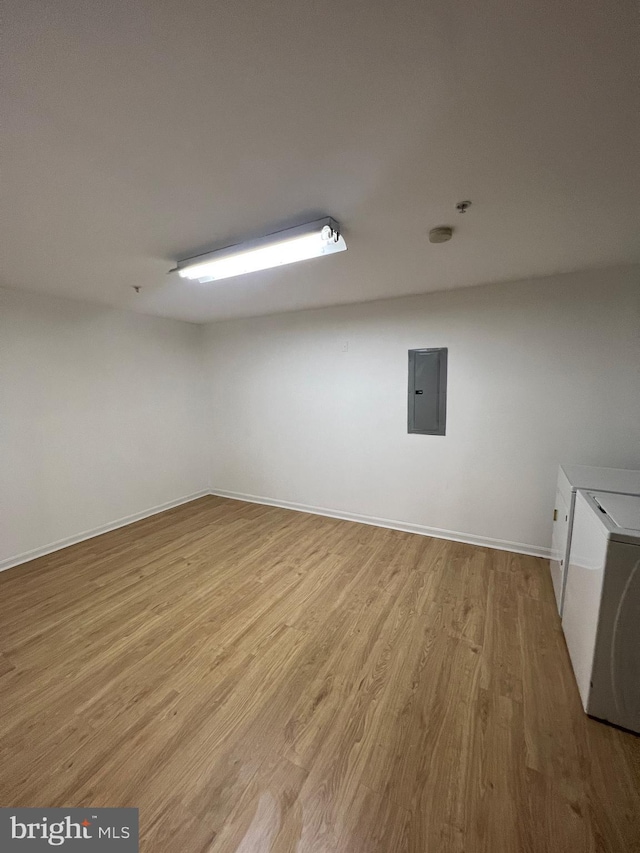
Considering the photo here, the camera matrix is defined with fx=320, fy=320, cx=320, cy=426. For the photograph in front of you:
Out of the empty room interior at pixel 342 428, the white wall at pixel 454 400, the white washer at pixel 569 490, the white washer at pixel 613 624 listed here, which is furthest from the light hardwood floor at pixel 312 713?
the white wall at pixel 454 400

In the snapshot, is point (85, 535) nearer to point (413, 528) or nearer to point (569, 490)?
point (413, 528)

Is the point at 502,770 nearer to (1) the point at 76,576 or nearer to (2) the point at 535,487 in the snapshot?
(2) the point at 535,487

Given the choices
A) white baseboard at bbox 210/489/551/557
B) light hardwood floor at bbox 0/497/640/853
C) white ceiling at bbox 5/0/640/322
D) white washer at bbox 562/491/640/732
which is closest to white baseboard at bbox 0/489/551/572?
A: white baseboard at bbox 210/489/551/557

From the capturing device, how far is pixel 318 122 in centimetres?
106

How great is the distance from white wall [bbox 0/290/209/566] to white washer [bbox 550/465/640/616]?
13.6ft

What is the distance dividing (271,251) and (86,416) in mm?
2750

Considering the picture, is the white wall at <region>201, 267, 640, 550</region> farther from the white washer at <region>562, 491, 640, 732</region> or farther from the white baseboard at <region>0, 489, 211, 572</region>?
the white washer at <region>562, 491, 640, 732</region>

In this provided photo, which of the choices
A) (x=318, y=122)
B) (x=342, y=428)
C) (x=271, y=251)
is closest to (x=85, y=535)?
(x=342, y=428)

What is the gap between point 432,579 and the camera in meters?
2.53

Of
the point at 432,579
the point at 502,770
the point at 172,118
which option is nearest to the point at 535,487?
the point at 432,579

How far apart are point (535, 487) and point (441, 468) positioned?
0.79 m

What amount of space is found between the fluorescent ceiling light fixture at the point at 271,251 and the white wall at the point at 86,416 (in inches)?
70.4

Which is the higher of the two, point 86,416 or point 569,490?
point 86,416

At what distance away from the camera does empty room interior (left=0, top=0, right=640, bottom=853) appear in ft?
2.98
